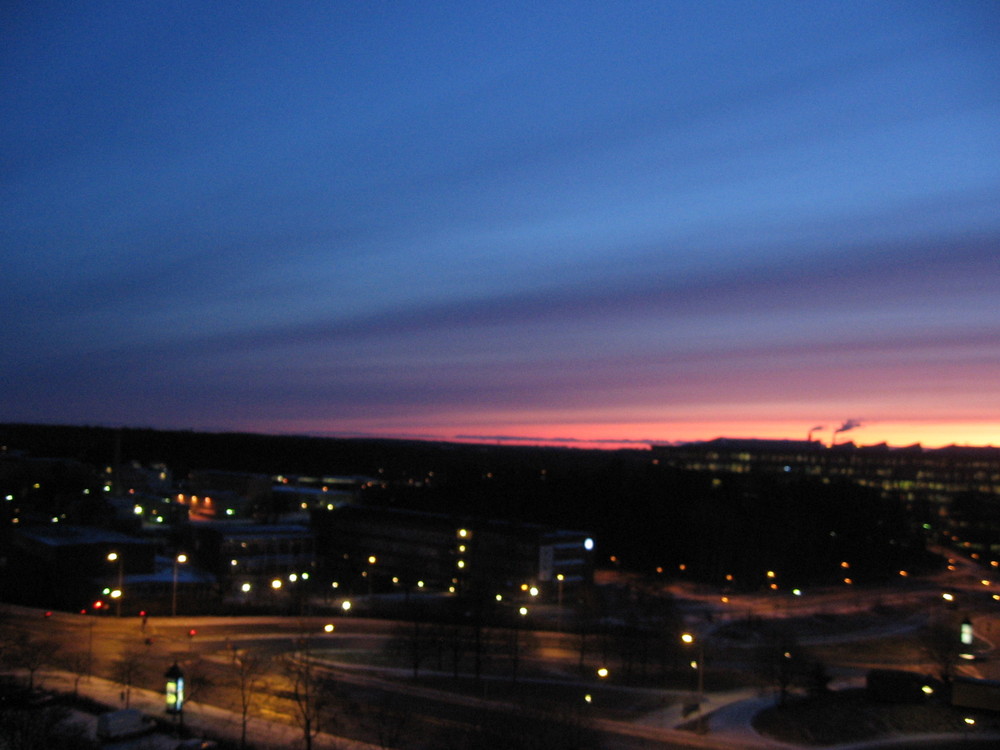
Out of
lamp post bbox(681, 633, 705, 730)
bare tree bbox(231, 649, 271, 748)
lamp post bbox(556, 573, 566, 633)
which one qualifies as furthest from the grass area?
bare tree bbox(231, 649, 271, 748)

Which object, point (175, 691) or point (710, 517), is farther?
point (710, 517)

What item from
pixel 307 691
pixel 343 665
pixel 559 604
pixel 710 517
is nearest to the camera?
pixel 307 691

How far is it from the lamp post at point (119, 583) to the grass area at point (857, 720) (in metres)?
18.5

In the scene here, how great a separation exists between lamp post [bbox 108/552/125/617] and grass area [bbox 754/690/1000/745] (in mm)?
18498

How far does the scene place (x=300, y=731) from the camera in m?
14.5

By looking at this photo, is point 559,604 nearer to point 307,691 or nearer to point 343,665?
point 343,665

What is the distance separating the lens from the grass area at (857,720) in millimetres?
16438

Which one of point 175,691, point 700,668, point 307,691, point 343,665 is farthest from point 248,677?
point 700,668

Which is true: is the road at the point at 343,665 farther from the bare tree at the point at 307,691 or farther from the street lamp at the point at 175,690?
the street lamp at the point at 175,690

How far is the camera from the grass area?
53.9 ft

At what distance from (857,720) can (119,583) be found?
2124cm

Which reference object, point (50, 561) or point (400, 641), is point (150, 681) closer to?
point (400, 641)

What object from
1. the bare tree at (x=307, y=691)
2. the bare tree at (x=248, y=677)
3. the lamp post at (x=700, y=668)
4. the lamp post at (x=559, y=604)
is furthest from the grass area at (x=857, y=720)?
the bare tree at (x=248, y=677)

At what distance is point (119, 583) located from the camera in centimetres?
2531
